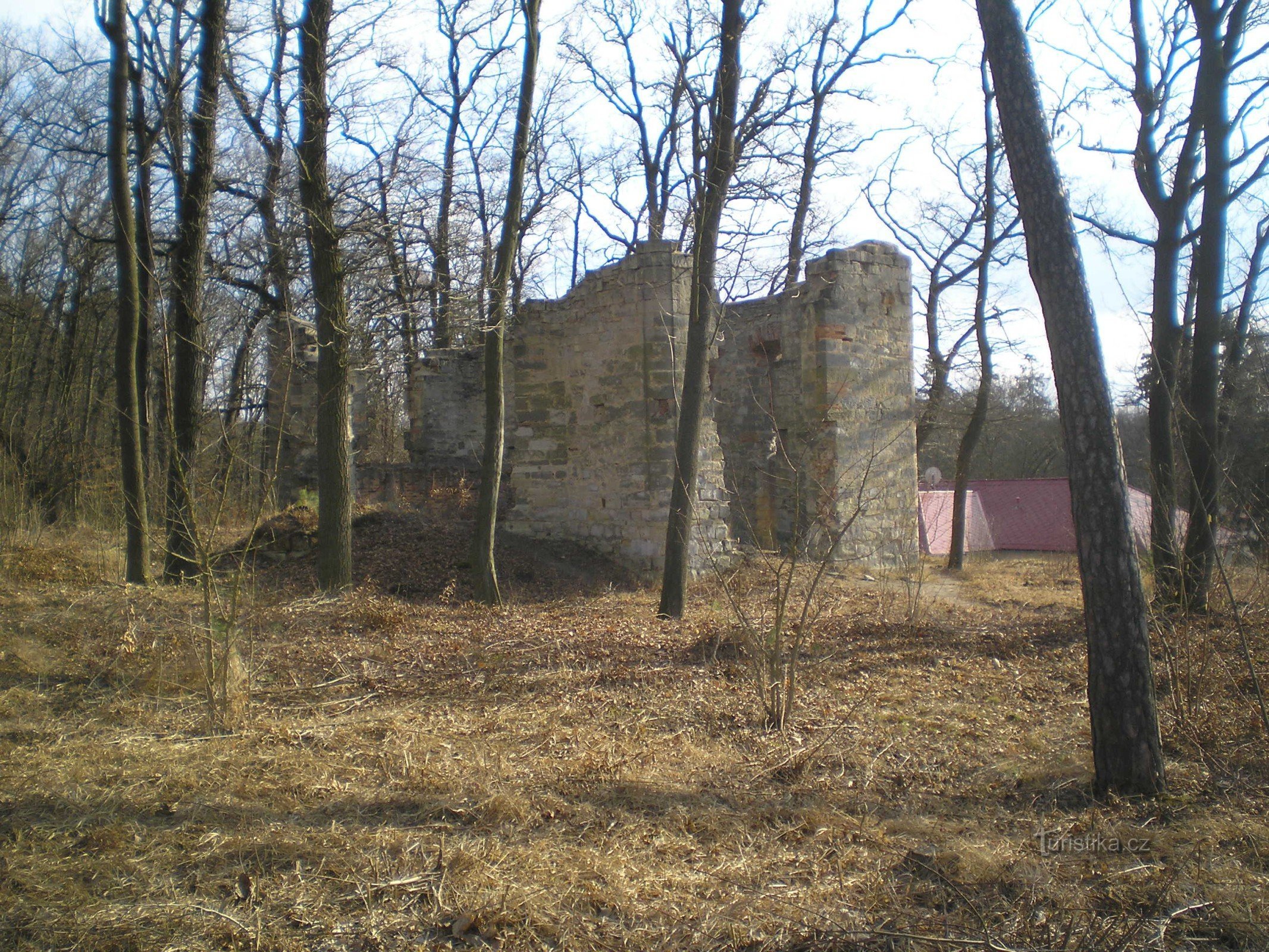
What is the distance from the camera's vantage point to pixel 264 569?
33.4 feet

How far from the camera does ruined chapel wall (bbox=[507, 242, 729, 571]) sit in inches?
407

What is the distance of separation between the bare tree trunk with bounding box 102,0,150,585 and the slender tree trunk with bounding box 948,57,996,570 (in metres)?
12.1

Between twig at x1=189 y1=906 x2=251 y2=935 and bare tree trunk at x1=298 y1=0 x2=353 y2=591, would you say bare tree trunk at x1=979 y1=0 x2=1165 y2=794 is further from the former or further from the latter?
bare tree trunk at x1=298 y1=0 x2=353 y2=591

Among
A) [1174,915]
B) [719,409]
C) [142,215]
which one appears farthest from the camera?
[719,409]

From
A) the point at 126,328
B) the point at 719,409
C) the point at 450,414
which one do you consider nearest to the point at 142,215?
the point at 126,328

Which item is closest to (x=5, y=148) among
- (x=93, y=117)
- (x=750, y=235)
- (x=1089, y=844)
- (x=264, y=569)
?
(x=93, y=117)

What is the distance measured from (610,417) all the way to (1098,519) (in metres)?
7.44

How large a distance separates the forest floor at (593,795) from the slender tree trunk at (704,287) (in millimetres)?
811

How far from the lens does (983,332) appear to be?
47.8ft

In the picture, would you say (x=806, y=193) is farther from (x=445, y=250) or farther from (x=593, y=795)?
(x=593, y=795)

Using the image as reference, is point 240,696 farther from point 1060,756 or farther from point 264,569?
point 264,569

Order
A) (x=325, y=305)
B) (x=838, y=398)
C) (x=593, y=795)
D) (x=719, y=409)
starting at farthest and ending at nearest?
(x=719, y=409) → (x=838, y=398) → (x=325, y=305) → (x=593, y=795)

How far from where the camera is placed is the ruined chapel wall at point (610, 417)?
33.9 ft

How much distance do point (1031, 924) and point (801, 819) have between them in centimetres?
121
